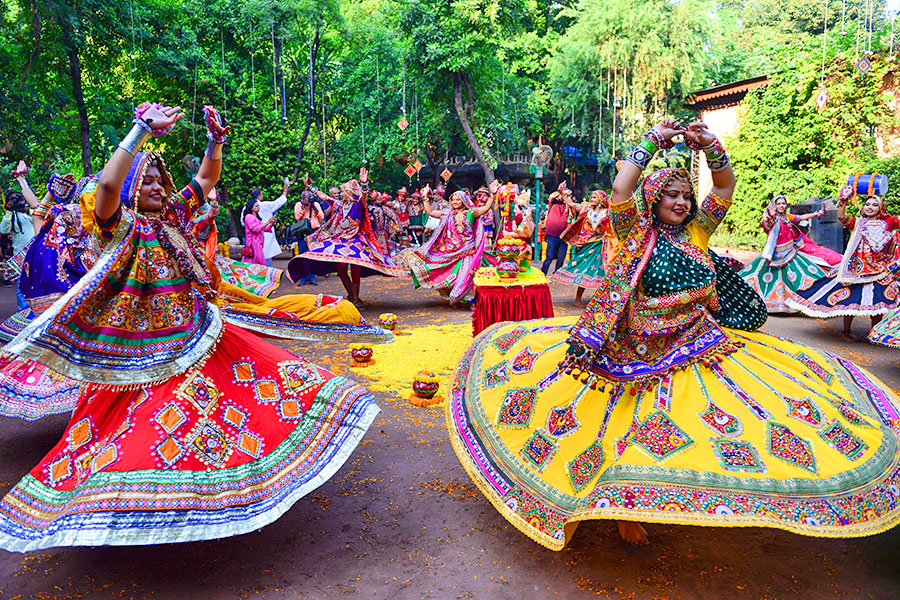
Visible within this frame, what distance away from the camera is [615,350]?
320 cm

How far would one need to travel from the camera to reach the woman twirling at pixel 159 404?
271 centimetres

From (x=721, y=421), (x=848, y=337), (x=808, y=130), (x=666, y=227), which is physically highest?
(x=808, y=130)

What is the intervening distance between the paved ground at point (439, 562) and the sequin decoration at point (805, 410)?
761mm

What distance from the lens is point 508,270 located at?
7637mm

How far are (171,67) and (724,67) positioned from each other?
21849 mm

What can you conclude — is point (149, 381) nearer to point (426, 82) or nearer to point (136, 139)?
point (136, 139)

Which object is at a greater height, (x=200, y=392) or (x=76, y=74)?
(x=76, y=74)

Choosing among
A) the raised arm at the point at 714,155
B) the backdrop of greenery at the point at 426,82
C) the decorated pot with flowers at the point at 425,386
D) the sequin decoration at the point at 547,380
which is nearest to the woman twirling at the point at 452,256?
the decorated pot with flowers at the point at 425,386

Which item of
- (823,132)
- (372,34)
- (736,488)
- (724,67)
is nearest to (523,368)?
(736,488)

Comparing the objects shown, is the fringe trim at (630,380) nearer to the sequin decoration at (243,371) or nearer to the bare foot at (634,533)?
the bare foot at (634,533)

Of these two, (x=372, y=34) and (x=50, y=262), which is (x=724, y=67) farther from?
(x=50, y=262)

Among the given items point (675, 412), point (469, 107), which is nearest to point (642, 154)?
point (675, 412)

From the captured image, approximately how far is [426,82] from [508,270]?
15558mm

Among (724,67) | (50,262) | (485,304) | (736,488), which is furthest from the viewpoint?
(724,67)
